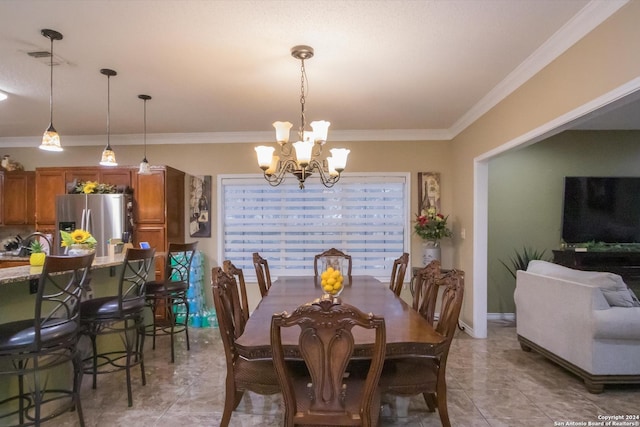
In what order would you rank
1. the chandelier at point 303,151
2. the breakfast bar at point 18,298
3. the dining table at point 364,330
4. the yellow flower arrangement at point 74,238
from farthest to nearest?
the yellow flower arrangement at point 74,238 → the chandelier at point 303,151 → the breakfast bar at point 18,298 → the dining table at point 364,330

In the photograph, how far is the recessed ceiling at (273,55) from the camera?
7.09 ft

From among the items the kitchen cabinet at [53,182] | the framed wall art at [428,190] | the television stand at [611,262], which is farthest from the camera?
the framed wall art at [428,190]

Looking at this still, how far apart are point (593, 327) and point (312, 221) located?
11.2 ft

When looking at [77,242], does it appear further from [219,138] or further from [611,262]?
[611,262]

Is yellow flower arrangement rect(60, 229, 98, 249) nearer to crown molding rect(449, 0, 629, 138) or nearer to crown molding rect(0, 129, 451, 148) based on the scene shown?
crown molding rect(0, 129, 451, 148)

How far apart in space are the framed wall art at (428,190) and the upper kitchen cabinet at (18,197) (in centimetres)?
567

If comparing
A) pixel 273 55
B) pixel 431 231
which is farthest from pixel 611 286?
pixel 273 55

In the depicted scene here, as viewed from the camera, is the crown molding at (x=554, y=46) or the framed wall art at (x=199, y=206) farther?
the framed wall art at (x=199, y=206)

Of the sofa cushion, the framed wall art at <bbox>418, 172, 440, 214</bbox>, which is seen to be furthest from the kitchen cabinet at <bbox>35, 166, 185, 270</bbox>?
the sofa cushion

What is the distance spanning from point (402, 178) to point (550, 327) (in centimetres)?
260

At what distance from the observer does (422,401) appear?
2715 millimetres

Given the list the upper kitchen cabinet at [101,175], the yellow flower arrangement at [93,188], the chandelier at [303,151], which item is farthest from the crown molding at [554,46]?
the yellow flower arrangement at [93,188]

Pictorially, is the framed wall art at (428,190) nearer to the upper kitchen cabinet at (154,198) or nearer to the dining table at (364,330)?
the dining table at (364,330)

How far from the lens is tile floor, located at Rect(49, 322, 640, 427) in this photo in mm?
2416
